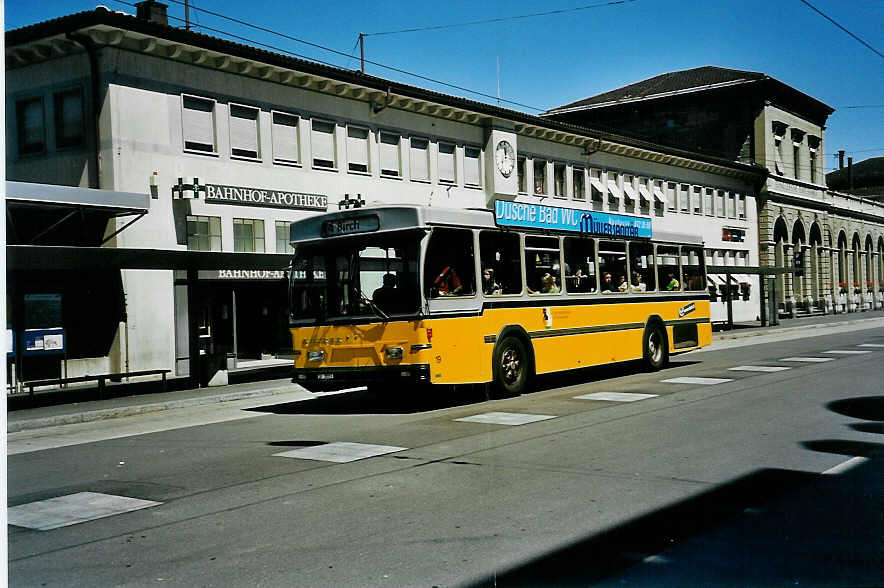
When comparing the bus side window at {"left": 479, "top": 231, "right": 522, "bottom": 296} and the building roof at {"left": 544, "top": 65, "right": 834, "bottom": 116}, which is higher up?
the building roof at {"left": 544, "top": 65, "right": 834, "bottom": 116}

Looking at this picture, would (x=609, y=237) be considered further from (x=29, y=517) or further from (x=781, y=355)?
(x=29, y=517)

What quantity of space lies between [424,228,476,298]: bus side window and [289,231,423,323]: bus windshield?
243 millimetres

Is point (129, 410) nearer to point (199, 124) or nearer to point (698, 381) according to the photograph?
point (698, 381)

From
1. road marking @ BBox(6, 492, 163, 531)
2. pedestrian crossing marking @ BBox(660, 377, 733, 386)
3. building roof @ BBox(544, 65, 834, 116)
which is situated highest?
building roof @ BBox(544, 65, 834, 116)

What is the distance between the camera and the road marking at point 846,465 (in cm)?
788

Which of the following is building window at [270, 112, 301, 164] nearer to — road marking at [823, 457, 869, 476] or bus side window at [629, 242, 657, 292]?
bus side window at [629, 242, 657, 292]

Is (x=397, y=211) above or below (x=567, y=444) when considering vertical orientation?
above

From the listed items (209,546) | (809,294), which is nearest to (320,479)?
(209,546)

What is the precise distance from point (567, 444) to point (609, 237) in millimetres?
8973

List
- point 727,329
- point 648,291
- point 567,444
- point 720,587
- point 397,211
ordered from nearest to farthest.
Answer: point 720,587
point 567,444
point 397,211
point 648,291
point 727,329

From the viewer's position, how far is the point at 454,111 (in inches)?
1289

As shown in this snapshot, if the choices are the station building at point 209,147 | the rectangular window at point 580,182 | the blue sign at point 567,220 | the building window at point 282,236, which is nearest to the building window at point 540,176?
the rectangular window at point 580,182

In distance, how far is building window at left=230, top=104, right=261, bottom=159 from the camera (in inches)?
1002

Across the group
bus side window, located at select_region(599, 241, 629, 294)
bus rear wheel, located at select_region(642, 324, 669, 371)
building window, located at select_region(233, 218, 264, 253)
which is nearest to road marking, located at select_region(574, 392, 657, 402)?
bus side window, located at select_region(599, 241, 629, 294)
